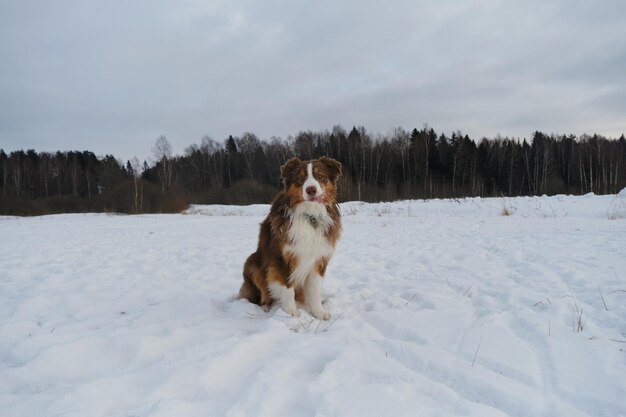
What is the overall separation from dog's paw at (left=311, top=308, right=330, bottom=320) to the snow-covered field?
11 centimetres

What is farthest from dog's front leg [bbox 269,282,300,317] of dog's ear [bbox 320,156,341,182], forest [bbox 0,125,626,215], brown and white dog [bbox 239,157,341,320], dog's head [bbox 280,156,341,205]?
forest [bbox 0,125,626,215]

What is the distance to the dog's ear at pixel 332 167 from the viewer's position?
4.09 meters

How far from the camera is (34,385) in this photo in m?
2.19

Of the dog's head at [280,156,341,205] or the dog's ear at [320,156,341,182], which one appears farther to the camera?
the dog's ear at [320,156,341,182]

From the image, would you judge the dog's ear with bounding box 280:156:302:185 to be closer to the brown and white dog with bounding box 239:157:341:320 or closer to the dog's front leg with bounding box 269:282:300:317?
the brown and white dog with bounding box 239:157:341:320

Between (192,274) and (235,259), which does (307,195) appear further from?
(235,259)

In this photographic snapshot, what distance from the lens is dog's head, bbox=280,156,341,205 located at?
143 inches

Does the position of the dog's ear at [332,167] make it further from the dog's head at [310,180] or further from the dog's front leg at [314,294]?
the dog's front leg at [314,294]

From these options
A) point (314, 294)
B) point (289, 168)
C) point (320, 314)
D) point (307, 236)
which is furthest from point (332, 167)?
point (320, 314)

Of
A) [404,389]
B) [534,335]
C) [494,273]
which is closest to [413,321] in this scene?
[534,335]

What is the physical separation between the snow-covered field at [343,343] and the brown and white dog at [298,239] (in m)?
0.31

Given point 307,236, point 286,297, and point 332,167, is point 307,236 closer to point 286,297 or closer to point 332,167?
point 286,297

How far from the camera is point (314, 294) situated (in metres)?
3.84

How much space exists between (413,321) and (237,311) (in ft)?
6.47
